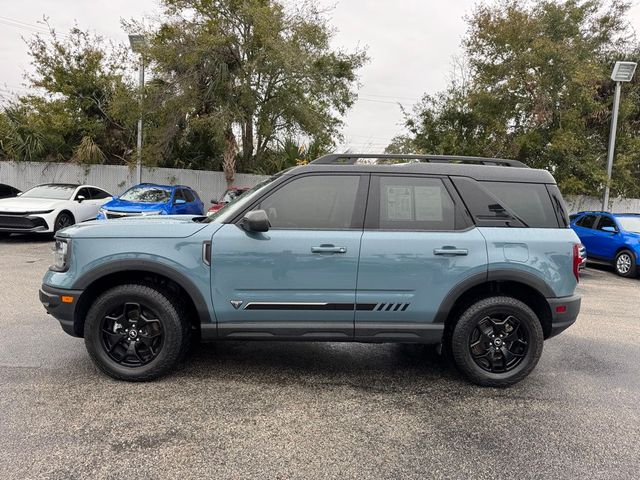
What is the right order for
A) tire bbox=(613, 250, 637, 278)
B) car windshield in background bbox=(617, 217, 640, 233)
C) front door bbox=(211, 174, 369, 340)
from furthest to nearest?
1. car windshield in background bbox=(617, 217, 640, 233)
2. tire bbox=(613, 250, 637, 278)
3. front door bbox=(211, 174, 369, 340)

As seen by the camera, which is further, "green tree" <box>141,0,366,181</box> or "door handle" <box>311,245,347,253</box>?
"green tree" <box>141,0,366,181</box>

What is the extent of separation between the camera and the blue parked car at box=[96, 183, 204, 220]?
37.4 ft

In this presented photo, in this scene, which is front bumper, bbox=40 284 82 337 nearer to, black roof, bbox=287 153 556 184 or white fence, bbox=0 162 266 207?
black roof, bbox=287 153 556 184

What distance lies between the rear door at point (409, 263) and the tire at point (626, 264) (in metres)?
8.82

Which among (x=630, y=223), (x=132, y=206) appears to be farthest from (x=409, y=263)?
(x=630, y=223)

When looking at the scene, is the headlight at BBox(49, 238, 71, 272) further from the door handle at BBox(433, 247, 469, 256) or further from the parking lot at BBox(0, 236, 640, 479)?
the door handle at BBox(433, 247, 469, 256)

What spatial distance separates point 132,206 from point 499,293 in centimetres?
987

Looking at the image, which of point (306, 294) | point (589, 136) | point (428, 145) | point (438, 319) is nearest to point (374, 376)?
point (438, 319)

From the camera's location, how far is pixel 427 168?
13.5 feet

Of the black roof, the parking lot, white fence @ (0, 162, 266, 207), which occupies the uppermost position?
white fence @ (0, 162, 266, 207)

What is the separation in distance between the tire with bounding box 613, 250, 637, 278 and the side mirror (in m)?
10.2

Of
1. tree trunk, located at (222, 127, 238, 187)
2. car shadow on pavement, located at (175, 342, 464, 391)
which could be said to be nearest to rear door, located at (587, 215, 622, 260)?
car shadow on pavement, located at (175, 342, 464, 391)

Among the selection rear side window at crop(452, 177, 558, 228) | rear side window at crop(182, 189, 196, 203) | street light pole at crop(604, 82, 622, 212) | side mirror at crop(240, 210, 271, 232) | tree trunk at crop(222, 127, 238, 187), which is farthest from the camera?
tree trunk at crop(222, 127, 238, 187)

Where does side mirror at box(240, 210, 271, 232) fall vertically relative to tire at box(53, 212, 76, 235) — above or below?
above
